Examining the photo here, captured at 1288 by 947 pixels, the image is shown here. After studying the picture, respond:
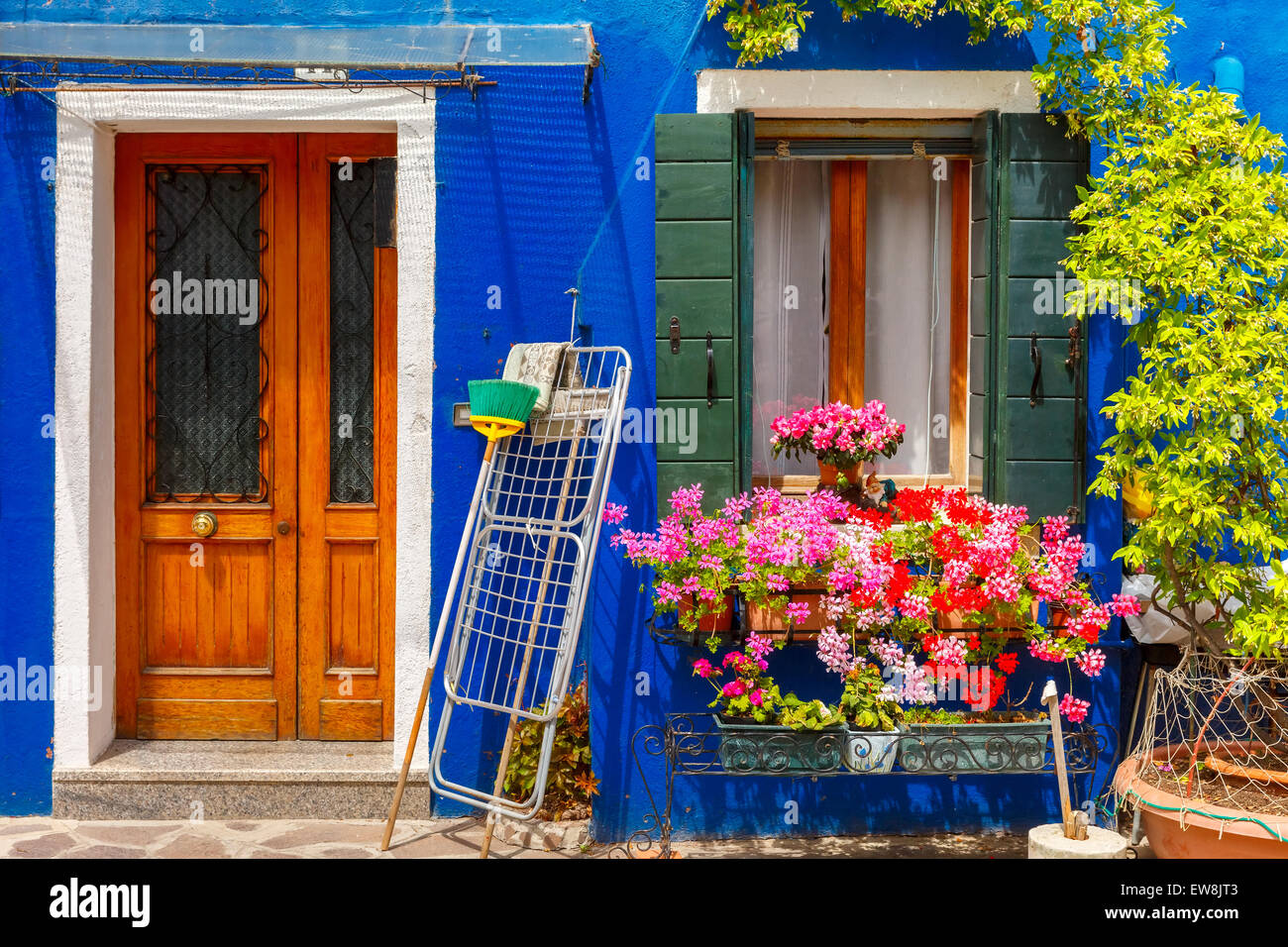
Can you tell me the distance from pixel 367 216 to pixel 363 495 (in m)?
1.21

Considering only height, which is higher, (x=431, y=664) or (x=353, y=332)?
(x=353, y=332)

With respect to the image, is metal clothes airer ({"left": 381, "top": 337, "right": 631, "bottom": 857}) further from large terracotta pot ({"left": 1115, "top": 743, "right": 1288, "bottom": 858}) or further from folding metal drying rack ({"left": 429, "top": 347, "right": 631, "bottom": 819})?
large terracotta pot ({"left": 1115, "top": 743, "right": 1288, "bottom": 858})

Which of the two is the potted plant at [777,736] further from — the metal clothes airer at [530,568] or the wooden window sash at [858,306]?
the wooden window sash at [858,306]

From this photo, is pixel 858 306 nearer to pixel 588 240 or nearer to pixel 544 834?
pixel 588 240

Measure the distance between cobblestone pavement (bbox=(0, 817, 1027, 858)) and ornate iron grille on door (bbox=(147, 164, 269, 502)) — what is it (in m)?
1.55

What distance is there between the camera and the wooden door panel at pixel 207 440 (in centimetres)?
526

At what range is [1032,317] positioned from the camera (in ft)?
15.9

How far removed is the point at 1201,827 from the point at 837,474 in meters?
1.82

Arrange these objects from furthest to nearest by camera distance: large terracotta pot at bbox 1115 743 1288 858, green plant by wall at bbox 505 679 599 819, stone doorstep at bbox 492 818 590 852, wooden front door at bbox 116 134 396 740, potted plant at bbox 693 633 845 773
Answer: wooden front door at bbox 116 134 396 740 < green plant by wall at bbox 505 679 599 819 < stone doorstep at bbox 492 818 590 852 < potted plant at bbox 693 633 845 773 < large terracotta pot at bbox 1115 743 1288 858

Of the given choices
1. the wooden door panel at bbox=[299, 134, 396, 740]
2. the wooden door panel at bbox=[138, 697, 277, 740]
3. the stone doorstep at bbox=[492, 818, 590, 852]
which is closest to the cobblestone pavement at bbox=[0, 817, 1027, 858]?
the stone doorstep at bbox=[492, 818, 590, 852]

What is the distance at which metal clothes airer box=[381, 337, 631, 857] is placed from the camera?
4473 mm

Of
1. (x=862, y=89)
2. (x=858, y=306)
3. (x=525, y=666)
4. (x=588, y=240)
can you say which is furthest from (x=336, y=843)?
(x=862, y=89)

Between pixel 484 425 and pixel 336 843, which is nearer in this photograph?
pixel 484 425

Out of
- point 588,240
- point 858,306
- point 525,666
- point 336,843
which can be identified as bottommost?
point 336,843
